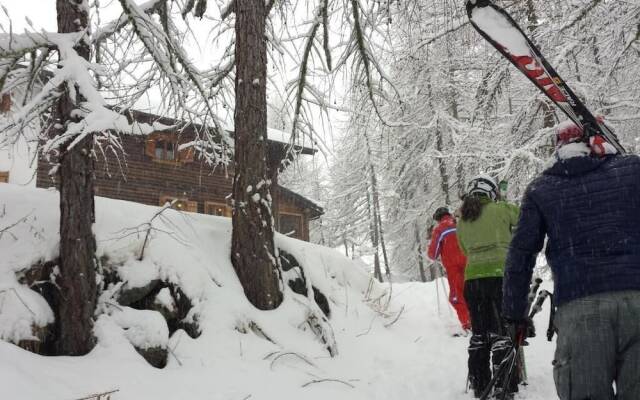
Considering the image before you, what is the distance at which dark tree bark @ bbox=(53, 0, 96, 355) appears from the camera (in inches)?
130

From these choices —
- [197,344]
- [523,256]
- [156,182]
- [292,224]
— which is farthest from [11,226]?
[292,224]

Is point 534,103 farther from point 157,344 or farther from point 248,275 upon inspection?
point 157,344

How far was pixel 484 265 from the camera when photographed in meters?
4.25

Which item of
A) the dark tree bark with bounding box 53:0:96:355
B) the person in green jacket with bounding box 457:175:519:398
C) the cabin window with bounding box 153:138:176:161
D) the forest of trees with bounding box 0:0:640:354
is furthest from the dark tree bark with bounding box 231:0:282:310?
the cabin window with bounding box 153:138:176:161

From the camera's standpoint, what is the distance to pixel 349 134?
7.09 metres

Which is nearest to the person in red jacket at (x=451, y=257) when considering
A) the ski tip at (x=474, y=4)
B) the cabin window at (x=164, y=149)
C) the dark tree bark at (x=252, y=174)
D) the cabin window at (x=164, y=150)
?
the dark tree bark at (x=252, y=174)

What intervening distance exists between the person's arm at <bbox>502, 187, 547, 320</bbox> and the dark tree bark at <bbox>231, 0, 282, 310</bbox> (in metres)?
3.03

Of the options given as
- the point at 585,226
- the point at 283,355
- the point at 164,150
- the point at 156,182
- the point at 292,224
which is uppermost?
the point at 164,150

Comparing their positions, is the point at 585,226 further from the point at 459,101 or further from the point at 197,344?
the point at 459,101

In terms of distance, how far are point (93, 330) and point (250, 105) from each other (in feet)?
9.60

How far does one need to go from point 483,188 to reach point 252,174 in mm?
2532

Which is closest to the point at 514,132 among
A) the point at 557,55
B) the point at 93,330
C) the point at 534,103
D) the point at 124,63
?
the point at 534,103

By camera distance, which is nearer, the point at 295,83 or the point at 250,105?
the point at 250,105

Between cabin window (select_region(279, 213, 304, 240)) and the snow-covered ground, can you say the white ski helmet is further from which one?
cabin window (select_region(279, 213, 304, 240))
